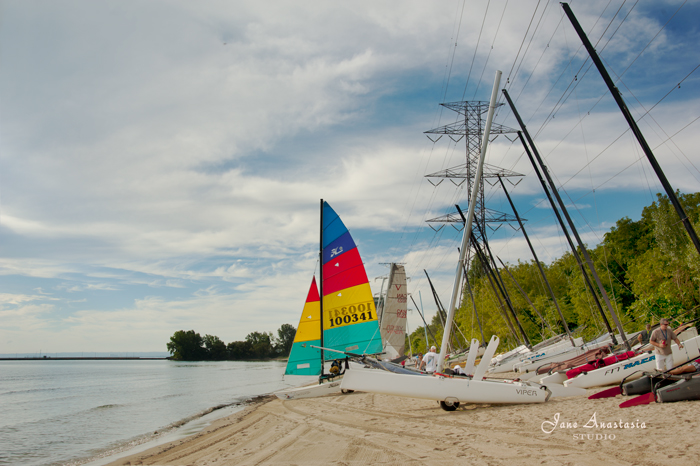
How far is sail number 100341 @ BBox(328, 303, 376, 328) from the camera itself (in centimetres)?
1691

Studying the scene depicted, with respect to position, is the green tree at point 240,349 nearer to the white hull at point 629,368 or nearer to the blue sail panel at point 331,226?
the blue sail panel at point 331,226

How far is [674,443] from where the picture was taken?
5.48 meters

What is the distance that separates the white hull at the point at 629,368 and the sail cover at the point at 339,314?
781 cm

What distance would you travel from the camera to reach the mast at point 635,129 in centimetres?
970

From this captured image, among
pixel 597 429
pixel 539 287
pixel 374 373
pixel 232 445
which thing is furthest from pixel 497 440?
pixel 539 287

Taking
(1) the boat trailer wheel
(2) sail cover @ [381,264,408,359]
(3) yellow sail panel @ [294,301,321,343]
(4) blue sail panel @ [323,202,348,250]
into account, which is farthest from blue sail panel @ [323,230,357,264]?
(2) sail cover @ [381,264,408,359]

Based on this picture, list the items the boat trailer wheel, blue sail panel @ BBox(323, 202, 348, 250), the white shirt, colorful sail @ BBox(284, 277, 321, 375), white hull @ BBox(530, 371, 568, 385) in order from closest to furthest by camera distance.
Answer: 1. the boat trailer wheel
2. white hull @ BBox(530, 371, 568, 385)
3. the white shirt
4. colorful sail @ BBox(284, 277, 321, 375)
5. blue sail panel @ BBox(323, 202, 348, 250)

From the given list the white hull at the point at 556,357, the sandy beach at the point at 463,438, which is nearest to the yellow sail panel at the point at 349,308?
the sandy beach at the point at 463,438

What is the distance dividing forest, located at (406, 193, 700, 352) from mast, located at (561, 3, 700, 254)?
9.54 metres

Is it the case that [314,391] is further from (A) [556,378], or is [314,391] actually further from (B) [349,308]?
(A) [556,378]

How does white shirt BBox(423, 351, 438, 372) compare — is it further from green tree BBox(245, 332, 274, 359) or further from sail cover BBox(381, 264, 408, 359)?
green tree BBox(245, 332, 274, 359)

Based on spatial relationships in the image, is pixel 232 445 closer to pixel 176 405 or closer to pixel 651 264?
pixel 176 405

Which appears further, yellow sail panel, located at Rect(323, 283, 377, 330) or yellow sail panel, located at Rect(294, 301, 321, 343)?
yellow sail panel, located at Rect(294, 301, 321, 343)
